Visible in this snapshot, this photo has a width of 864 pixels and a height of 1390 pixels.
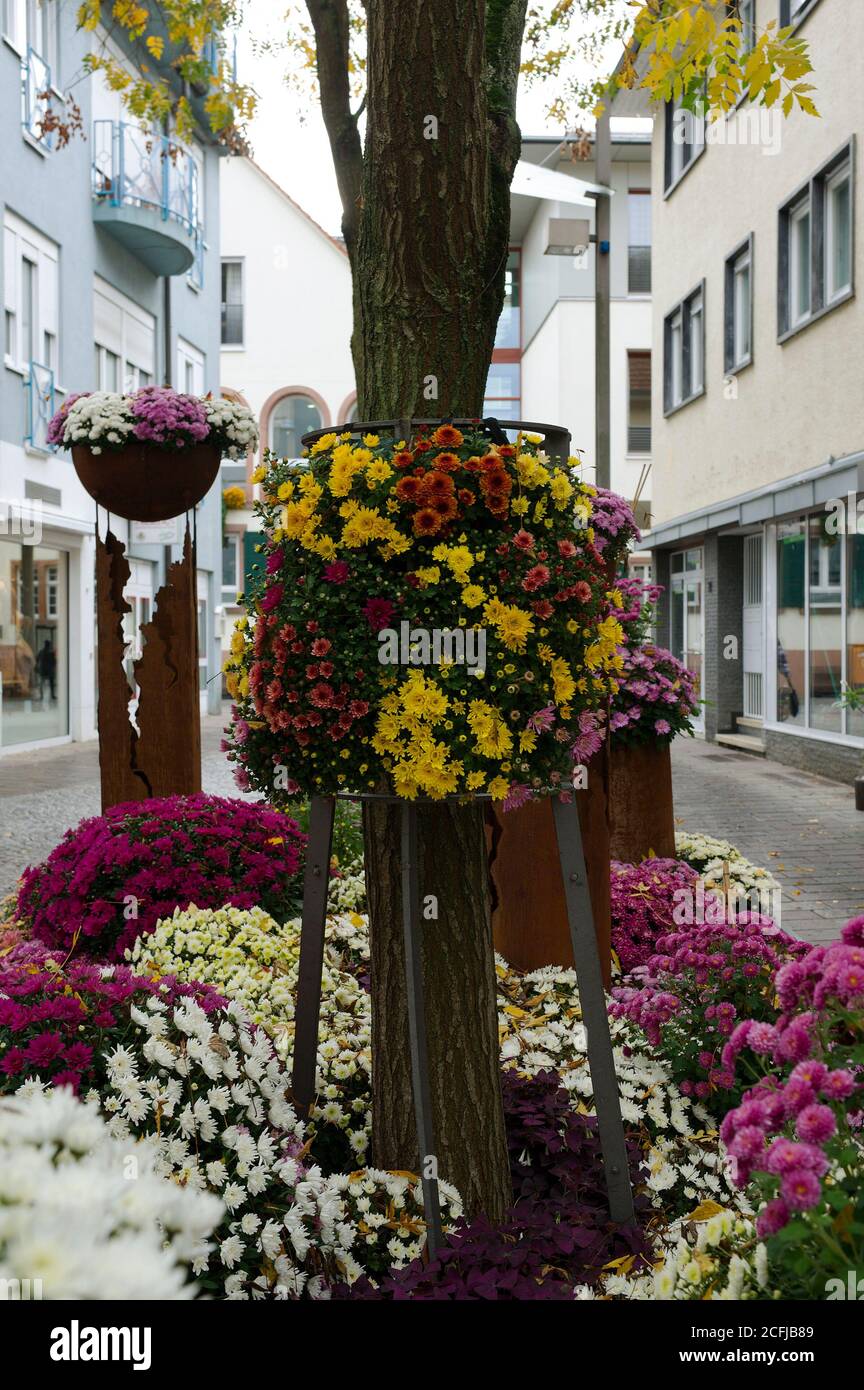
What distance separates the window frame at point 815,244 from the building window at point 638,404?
16718 mm

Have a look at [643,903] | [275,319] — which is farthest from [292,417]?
[643,903]

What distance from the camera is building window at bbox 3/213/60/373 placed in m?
16.0

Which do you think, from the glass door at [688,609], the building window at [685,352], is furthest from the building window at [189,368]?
the glass door at [688,609]

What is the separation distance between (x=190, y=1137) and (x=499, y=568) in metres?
1.25

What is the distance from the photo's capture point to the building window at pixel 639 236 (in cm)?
3041

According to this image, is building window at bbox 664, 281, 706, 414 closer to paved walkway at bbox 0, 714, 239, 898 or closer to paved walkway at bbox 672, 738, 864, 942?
paved walkway at bbox 672, 738, 864, 942

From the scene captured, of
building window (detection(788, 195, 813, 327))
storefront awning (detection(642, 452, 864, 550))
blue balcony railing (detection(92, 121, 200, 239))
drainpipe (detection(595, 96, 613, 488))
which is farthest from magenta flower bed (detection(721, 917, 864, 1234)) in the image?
blue balcony railing (detection(92, 121, 200, 239))

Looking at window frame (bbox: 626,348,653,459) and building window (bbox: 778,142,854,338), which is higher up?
window frame (bbox: 626,348,653,459)

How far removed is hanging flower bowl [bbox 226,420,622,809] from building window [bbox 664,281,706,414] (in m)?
16.3

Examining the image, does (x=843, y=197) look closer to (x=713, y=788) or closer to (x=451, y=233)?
(x=713, y=788)

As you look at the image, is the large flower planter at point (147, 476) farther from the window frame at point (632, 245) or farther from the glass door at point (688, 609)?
the window frame at point (632, 245)

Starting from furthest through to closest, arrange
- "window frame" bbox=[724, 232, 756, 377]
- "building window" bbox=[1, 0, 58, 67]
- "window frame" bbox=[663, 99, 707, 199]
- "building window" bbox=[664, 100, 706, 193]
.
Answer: "window frame" bbox=[663, 99, 707, 199], "building window" bbox=[664, 100, 706, 193], "window frame" bbox=[724, 232, 756, 377], "building window" bbox=[1, 0, 58, 67]

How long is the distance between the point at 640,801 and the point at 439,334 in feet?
13.7
